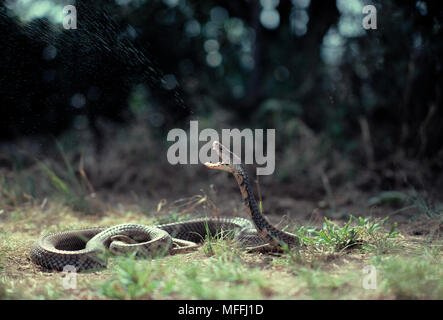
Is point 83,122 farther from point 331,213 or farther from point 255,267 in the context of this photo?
point 255,267

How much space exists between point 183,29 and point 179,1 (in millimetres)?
789

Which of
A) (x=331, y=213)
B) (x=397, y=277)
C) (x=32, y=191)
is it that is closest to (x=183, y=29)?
(x=32, y=191)

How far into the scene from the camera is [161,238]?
175 inches

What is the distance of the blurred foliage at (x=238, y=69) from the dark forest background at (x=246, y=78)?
3 centimetres

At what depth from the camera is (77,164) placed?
953cm
